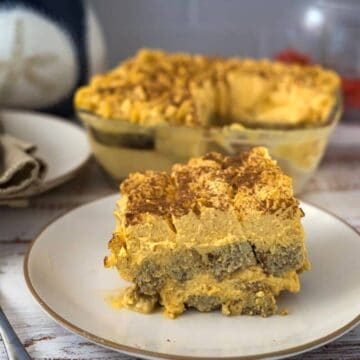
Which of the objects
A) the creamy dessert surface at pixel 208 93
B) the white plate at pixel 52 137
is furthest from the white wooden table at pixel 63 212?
the creamy dessert surface at pixel 208 93

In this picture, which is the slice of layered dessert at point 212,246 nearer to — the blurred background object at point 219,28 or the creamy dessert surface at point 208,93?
the creamy dessert surface at point 208,93

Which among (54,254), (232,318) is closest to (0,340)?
(54,254)

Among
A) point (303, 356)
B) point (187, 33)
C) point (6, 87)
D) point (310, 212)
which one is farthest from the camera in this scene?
point (187, 33)

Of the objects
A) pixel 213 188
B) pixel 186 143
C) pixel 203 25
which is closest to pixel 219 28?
pixel 203 25

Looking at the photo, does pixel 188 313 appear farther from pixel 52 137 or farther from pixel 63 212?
pixel 52 137

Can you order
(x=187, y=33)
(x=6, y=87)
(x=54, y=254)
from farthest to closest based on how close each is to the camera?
(x=187, y=33) → (x=6, y=87) → (x=54, y=254)

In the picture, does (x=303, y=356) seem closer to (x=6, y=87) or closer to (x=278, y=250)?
(x=278, y=250)
